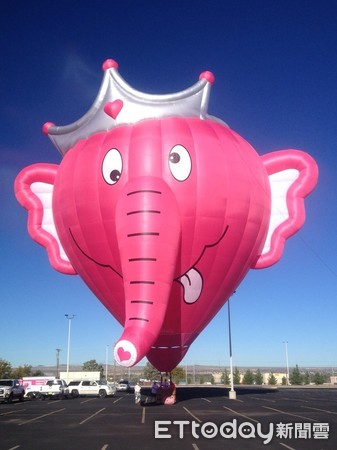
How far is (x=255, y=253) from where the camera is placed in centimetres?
1549

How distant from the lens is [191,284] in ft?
44.0

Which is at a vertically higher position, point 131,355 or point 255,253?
point 255,253

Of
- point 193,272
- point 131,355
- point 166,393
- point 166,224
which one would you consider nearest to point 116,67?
point 166,224

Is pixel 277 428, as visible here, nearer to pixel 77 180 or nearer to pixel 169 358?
pixel 169 358

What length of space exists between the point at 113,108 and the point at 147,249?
4.54 meters

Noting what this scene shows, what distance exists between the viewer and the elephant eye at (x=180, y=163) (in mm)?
13203

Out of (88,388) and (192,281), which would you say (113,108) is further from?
(88,388)

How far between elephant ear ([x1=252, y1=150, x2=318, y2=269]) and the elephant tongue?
3.55m

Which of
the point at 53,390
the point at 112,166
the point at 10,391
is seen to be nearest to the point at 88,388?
the point at 53,390

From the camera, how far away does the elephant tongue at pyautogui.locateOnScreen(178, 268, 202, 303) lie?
43.7 feet

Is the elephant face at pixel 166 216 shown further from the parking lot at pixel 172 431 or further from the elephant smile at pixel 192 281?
the parking lot at pixel 172 431

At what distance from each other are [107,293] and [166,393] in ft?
31.2

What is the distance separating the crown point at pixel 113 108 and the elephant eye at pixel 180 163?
82.1 inches

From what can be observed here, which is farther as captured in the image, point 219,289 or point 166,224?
point 219,289
